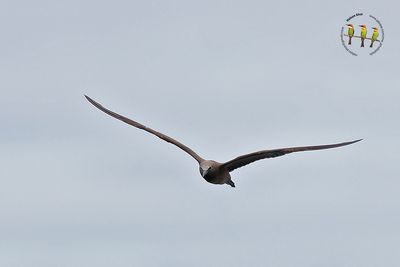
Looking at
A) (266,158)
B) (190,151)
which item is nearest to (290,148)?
(266,158)

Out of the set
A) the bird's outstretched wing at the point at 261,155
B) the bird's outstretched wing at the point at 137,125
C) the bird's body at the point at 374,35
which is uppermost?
the bird's body at the point at 374,35

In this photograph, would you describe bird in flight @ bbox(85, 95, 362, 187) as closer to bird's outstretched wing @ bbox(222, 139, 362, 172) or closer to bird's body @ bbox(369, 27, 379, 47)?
bird's outstretched wing @ bbox(222, 139, 362, 172)

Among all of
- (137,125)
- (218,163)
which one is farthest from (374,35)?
(218,163)

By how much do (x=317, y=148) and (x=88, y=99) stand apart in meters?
11.7

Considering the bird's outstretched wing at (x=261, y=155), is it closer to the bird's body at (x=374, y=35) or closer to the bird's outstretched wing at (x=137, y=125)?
the bird's outstretched wing at (x=137, y=125)

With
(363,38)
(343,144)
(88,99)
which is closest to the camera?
(343,144)

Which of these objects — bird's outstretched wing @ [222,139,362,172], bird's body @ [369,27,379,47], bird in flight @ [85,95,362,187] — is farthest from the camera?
bird's body @ [369,27,379,47]

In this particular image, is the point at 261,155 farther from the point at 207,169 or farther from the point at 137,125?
the point at 137,125

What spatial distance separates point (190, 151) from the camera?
6288 cm

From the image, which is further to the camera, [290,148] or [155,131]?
[155,131]

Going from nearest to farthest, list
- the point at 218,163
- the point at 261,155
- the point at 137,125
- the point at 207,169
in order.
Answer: the point at 261,155 < the point at 207,169 < the point at 218,163 < the point at 137,125

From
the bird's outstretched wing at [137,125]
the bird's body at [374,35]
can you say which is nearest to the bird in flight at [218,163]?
the bird's outstretched wing at [137,125]

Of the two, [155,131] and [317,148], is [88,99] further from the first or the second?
[317,148]

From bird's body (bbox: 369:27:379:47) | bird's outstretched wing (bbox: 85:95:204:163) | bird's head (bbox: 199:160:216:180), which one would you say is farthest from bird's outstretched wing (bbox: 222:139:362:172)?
bird's body (bbox: 369:27:379:47)
